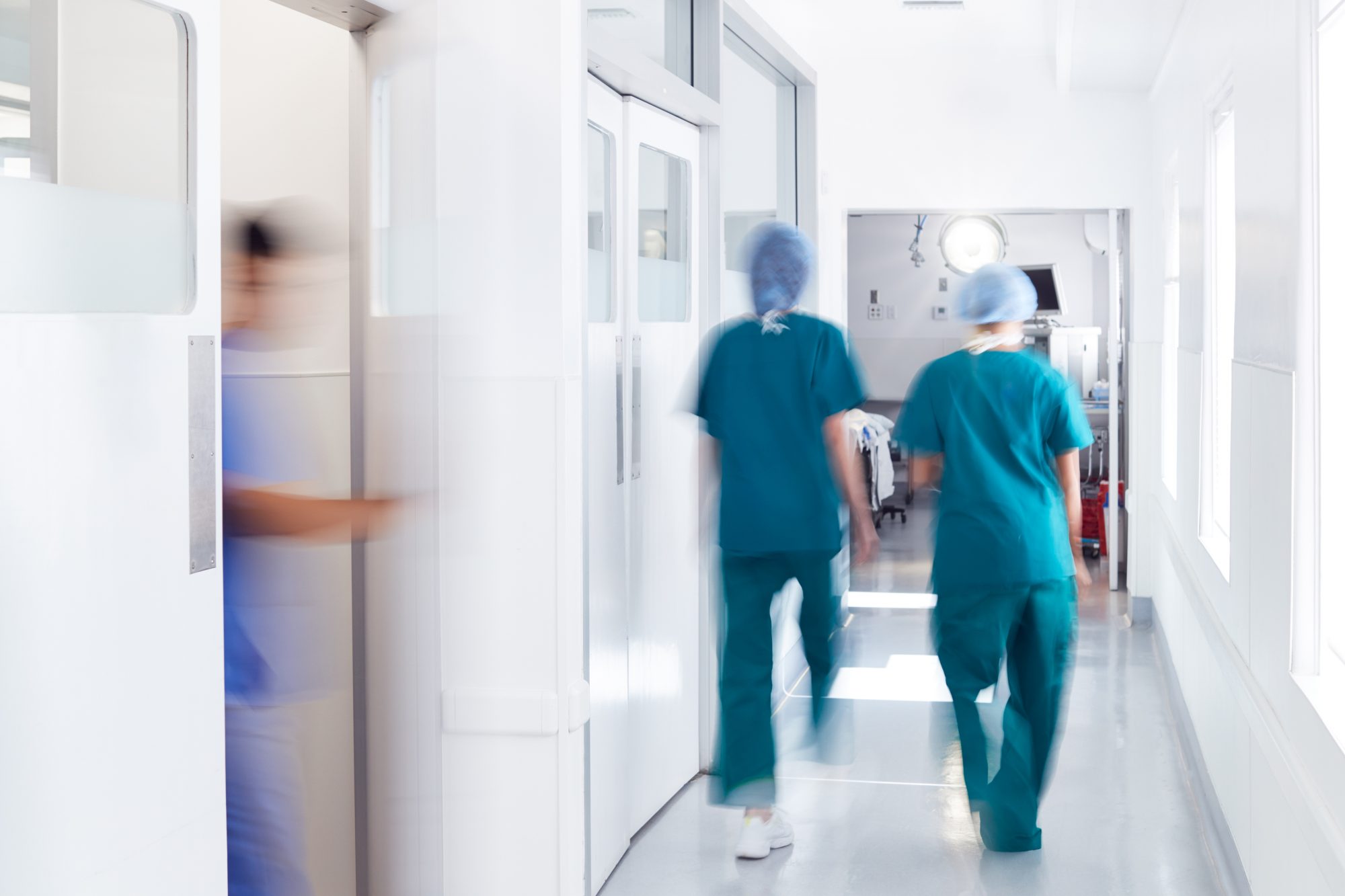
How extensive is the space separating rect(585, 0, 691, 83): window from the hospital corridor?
2 cm

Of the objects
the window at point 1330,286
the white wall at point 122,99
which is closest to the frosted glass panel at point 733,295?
the window at point 1330,286

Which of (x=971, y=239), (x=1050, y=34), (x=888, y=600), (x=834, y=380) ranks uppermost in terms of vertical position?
(x=1050, y=34)

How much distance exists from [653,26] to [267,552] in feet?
6.73

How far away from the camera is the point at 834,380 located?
10.9 feet

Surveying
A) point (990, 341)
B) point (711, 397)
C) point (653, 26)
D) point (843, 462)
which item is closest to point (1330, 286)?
point (990, 341)

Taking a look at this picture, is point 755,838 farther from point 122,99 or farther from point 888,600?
point 888,600

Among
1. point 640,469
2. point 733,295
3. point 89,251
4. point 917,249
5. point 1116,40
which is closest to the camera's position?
A: point 89,251

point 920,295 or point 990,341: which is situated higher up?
point 920,295

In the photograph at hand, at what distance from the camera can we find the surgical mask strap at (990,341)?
331 cm

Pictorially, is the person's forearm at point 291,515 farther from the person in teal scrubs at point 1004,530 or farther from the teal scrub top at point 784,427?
the person in teal scrubs at point 1004,530

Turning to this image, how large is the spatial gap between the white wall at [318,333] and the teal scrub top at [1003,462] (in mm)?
1423

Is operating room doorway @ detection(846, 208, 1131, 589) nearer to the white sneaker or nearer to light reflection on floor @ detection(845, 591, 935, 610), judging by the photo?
light reflection on floor @ detection(845, 591, 935, 610)

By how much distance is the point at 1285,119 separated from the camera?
2.41 m

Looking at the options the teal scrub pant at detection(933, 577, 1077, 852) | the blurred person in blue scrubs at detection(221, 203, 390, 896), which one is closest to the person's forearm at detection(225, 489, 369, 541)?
the blurred person in blue scrubs at detection(221, 203, 390, 896)
